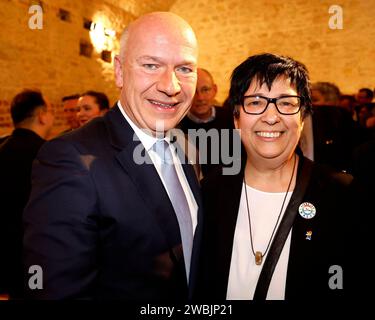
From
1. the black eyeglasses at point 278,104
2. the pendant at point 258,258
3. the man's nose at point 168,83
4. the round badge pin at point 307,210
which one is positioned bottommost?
the pendant at point 258,258

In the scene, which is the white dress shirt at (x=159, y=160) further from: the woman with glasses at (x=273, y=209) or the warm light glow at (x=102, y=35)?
the warm light glow at (x=102, y=35)

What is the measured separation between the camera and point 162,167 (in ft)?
5.31

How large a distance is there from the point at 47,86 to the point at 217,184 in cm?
529

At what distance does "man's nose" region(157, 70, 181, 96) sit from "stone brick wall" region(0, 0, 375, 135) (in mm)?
4460

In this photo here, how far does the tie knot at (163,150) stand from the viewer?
5.43 ft

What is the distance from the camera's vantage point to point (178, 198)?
1.58 metres

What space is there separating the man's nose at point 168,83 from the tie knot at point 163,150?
→ 25 cm

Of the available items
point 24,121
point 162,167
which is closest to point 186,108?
point 162,167

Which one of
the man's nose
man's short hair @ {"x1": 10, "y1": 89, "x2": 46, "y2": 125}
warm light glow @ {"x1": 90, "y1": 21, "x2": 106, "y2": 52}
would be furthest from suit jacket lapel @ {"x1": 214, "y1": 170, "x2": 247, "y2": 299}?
warm light glow @ {"x1": 90, "y1": 21, "x2": 106, "y2": 52}

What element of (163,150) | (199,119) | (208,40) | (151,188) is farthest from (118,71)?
(208,40)

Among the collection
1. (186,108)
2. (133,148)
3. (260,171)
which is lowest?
(260,171)

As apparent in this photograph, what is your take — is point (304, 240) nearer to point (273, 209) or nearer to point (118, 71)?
point (273, 209)

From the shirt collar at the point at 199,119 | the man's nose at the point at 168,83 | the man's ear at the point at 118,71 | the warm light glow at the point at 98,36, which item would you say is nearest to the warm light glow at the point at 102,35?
the warm light glow at the point at 98,36
